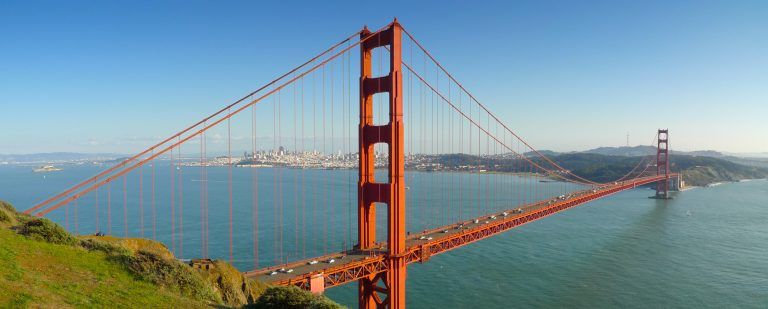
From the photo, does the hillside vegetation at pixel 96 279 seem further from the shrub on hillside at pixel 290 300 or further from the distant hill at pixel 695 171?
the distant hill at pixel 695 171

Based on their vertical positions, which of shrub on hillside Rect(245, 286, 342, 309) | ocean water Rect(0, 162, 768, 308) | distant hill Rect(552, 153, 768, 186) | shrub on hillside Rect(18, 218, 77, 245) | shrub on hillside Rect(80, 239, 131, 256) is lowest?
ocean water Rect(0, 162, 768, 308)

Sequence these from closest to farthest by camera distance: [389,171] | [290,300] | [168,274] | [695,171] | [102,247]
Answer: [290,300] < [168,274] < [102,247] < [389,171] < [695,171]

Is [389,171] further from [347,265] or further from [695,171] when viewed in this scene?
[695,171]

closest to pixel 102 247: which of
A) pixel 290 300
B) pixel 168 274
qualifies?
pixel 168 274

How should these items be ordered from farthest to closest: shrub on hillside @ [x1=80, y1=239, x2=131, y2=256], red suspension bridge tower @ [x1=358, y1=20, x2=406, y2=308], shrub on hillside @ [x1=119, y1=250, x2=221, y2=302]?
1. red suspension bridge tower @ [x1=358, y1=20, x2=406, y2=308]
2. shrub on hillside @ [x1=80, y1=239, x2=131, y2=256]
3. shrub on hillside @ [x1=119, y1=250, x2=221, y2=302]

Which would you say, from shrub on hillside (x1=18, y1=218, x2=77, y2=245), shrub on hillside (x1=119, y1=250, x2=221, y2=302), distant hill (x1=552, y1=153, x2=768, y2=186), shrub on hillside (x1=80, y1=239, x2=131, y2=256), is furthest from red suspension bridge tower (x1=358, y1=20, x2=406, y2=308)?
distant hill (x1=552, y1=153, x2=768, y2=186)

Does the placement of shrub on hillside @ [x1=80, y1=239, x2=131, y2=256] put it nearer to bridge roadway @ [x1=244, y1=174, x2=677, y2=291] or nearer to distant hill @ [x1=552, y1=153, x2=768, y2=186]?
bridge roadway @ [x1=244, y1=174, x2=677, y2=291]
